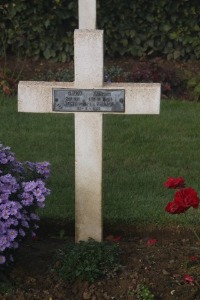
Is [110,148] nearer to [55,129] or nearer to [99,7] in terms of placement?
[55,129]

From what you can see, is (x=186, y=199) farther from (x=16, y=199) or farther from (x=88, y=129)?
(x=16, y=199)

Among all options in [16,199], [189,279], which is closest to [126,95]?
[16,199]

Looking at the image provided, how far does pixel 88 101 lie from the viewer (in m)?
5.35

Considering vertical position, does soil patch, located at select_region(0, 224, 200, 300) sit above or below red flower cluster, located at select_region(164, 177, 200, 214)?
below

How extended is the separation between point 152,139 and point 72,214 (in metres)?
2.32

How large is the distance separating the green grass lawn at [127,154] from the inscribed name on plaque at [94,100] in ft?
3.12

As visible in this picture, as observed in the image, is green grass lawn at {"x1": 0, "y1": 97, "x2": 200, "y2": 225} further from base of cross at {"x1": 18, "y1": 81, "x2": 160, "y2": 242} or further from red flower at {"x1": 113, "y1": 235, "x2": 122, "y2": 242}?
base of cross at {"x1": 18, "y1": 81, "x2": 160, "y2": 242}

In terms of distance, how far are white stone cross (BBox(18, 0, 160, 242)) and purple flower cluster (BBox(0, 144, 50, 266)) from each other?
0.26 metres

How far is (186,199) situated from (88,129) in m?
0.75

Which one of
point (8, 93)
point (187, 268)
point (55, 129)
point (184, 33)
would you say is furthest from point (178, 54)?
point (187, 268)

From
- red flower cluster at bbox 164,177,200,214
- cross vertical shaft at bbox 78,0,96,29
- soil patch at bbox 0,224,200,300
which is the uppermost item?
cross vertical shaft at bbox 78,0,96,29

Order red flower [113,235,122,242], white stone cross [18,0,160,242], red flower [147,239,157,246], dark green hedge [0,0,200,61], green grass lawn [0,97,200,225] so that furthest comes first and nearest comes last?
dark green hedge [0,0,200,61], green grass lawn [0,97,200,225], red flower [113,235,122,242], red flower [147,239,157,246], white stone cross [18,0,160,242]

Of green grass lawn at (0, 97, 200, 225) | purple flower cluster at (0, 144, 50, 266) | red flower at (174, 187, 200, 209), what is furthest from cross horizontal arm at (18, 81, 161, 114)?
green grass lawn at (0, 97, 200, 225)

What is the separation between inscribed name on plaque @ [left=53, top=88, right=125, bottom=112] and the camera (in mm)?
5336
